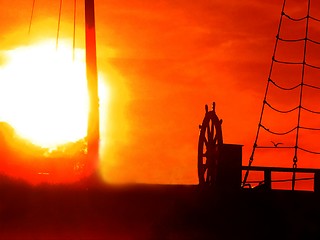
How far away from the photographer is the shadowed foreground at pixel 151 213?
1875cm

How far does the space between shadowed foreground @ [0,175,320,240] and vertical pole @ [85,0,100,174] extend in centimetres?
700

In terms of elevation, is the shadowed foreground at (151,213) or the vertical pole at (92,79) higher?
the vertical pole at (92,79)

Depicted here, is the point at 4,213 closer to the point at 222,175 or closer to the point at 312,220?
the point at 222,175

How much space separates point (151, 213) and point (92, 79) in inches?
341

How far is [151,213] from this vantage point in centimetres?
1931

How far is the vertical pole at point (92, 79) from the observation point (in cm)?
2639

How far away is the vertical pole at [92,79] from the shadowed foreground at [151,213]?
7004mm

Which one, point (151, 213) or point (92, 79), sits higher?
point (92, 79)

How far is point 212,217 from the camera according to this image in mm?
19781

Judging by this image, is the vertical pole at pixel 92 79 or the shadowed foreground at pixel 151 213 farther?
the vertical pole at pixel 92 79

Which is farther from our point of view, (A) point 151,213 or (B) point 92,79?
(B) point 92,79

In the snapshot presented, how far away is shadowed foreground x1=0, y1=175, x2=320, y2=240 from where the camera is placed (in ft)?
61.5

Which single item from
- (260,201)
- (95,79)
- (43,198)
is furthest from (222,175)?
(95,79)

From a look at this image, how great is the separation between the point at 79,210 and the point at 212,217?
3273 millimetres
